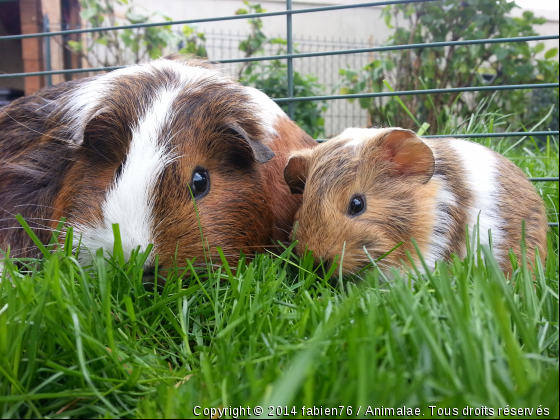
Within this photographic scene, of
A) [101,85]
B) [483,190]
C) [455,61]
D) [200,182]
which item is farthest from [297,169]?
[455,61]

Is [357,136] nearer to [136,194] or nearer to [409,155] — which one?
[409,155]

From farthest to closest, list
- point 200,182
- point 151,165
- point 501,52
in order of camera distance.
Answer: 1. point 501,52
2. point 200,182
3. point 151,165

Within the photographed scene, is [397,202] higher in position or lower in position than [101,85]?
lower

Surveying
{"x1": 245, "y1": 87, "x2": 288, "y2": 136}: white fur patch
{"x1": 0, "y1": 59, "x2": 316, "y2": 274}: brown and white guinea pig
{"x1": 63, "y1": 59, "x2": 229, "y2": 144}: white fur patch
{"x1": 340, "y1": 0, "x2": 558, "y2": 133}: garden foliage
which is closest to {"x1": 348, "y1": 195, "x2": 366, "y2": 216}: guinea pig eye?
{"x1": 0, "y1": 59, "x2": 316, "y2": 274}: brown and white guinea pig

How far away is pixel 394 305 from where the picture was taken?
41.7 inches

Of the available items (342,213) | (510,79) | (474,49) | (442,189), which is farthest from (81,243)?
(510,79)

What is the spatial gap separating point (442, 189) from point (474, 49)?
15.0 ft

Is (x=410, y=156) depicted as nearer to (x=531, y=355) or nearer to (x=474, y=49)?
(x=531, y=355)

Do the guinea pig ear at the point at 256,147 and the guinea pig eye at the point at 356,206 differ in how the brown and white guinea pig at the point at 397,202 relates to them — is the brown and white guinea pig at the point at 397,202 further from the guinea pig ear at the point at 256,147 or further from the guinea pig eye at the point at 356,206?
the guinea pig ear at the point at 256,147

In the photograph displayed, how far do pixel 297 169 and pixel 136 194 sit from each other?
0.68 metres

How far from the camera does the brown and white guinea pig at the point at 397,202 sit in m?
1.73

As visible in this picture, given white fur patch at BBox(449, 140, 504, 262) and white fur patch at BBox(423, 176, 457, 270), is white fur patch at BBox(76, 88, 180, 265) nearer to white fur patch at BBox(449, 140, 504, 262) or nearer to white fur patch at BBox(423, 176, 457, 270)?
white fur patch at BBox(423, 176, 457, 270)

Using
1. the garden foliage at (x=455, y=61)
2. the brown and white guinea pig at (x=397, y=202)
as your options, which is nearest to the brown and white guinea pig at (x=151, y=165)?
the brown and white guinea pig at (x=397, y=202)

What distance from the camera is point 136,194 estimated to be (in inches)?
64.2
